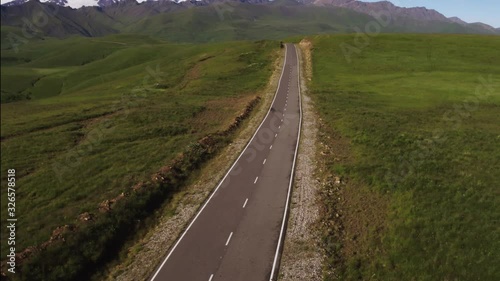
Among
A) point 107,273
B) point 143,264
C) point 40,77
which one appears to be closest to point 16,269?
point 107,273

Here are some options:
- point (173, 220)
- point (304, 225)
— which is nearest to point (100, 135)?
point (173, 220)

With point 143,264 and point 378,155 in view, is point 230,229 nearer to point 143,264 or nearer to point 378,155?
point 143,264

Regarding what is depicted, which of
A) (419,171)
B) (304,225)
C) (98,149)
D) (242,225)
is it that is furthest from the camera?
(98,149)

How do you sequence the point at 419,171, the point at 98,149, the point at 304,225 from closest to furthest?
the point at 304,225 → the point at 419,171 → the point at 98,149

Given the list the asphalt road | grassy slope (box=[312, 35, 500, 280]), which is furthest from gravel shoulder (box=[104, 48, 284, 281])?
grassy slope (box=[312, 35, 500, 280])

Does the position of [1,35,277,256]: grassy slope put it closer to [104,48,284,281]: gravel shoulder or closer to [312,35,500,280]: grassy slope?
[104,48,284,281]: gravel shoulder

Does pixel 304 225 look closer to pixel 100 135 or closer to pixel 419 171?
pixel 419 171

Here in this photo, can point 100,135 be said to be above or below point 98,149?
above
